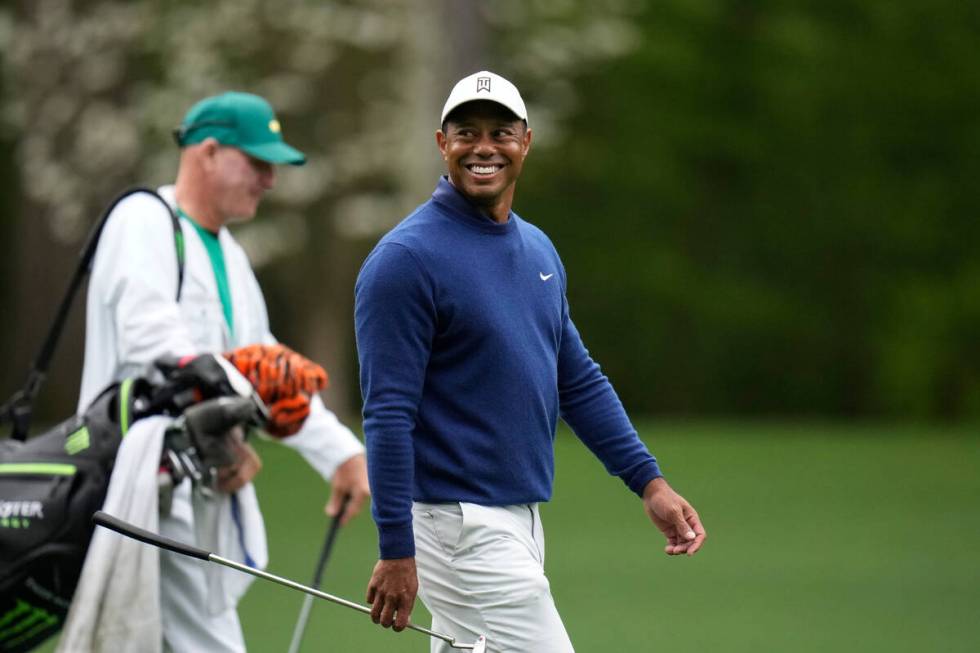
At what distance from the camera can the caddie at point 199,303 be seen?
5.45 metres

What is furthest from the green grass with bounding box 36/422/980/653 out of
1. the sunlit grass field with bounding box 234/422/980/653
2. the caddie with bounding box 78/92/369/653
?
the caddie with bounding box 78/92/369/653

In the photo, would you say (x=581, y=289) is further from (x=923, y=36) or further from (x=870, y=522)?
(x=870, y=522)

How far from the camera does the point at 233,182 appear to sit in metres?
5.87

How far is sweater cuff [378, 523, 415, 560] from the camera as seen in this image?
427cm

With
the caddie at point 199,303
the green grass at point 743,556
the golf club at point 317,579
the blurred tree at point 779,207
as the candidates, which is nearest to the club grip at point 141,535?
the caddie at point 199,303

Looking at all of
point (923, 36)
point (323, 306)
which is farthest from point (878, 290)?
point (323, 306)

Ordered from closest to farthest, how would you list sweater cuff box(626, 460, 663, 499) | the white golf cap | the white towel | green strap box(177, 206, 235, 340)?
the white golf cap → sweater cuff box(626, 460, 663, 499) → the white towel → green strap box(177, 206, 235, 340)

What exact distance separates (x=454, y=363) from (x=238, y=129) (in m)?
1.69

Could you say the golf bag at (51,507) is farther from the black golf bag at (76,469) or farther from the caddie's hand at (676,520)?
the caddie's hand at (676,520)

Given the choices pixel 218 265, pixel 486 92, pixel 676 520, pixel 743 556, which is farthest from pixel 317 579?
pixel 743 556

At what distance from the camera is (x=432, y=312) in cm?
442

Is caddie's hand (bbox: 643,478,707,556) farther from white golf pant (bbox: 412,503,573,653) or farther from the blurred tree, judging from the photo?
the blurred tree

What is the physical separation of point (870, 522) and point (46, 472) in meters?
9.59

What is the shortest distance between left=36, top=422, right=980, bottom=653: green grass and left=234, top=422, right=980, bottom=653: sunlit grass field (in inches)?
0.8
